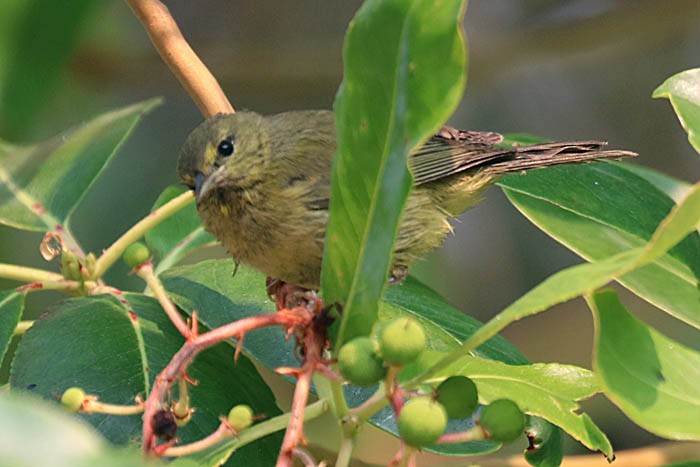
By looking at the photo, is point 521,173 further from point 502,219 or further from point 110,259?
point 502,219

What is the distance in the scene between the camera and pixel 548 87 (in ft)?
23.2

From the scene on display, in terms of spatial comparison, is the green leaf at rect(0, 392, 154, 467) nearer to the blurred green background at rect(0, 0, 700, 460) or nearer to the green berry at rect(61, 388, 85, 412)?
the green berry at rect(61, 388, 85, 412)

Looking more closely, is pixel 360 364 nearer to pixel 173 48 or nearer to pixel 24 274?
pixel 24 274

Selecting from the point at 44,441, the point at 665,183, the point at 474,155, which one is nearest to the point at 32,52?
the point at 474,155

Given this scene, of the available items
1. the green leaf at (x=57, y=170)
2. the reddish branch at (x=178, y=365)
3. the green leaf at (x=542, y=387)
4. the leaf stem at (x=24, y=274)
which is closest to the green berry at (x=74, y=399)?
the reddish branch at (x=178, y=365)

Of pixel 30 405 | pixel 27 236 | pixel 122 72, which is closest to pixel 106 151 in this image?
pixel 30 405

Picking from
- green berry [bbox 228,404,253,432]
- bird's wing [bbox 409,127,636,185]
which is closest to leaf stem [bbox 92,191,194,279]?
bird's wing [bbox 409,127,636,185]

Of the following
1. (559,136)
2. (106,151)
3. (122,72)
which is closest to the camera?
(106,151)

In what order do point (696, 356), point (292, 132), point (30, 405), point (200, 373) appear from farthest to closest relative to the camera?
1. point (292, 132)
2. point (200, 373)
3. point (696, 356)
4. point (30, 405)

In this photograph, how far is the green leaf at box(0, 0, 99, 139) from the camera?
3.91 meters

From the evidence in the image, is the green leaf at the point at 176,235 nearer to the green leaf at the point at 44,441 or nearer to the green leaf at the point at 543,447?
the green leaf at the point at 543,447

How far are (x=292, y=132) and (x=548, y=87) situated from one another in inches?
162

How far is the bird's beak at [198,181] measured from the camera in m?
2.94

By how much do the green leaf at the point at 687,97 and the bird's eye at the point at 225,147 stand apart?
128 centimetres
